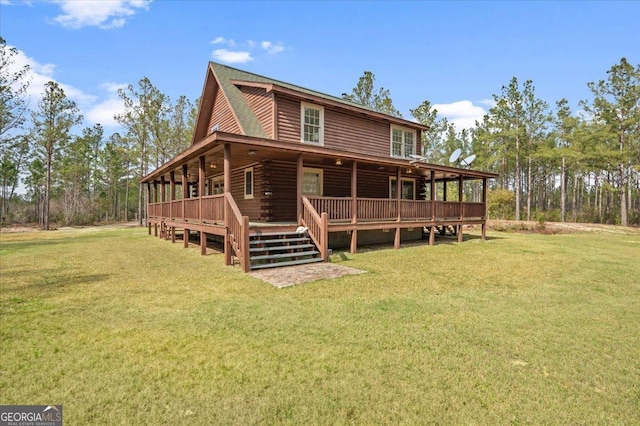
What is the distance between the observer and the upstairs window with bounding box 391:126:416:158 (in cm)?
1664

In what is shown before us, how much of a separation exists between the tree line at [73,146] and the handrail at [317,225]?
90.5ft

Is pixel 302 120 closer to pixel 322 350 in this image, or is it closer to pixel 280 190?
pixel 280 190

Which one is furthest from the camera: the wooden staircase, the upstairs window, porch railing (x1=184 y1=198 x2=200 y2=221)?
the upstairs window

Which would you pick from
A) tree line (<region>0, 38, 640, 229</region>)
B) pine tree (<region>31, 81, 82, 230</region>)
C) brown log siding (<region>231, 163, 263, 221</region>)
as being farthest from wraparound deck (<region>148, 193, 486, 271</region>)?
pine tree (<region>31, 81, 82, 230</region>)

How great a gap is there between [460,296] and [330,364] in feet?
12.0

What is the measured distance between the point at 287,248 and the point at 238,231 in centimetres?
150

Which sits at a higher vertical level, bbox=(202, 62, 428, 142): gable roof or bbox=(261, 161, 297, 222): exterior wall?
bbox=(202, 62, 428, 142): gable roof

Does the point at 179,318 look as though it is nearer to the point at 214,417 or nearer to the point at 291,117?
the point at 214,417

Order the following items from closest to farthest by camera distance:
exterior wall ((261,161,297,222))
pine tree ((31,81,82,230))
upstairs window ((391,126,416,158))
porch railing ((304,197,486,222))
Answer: porch railing ((304,197,486,222)) < exterior wall ((261,161,297,222)) < upstairs window ((391,126,416,158)) < pine tree ((31,81,82,230))

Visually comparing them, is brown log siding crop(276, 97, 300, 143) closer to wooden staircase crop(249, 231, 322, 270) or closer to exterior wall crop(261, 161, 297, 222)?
exterior wall crop(261, 161, 297, 222)

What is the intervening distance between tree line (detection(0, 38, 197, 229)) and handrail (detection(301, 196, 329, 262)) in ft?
90.5

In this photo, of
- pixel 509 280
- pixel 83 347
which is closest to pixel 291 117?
pixel 509 280

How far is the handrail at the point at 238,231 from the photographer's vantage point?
7703 millimetres

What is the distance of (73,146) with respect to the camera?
128ft
